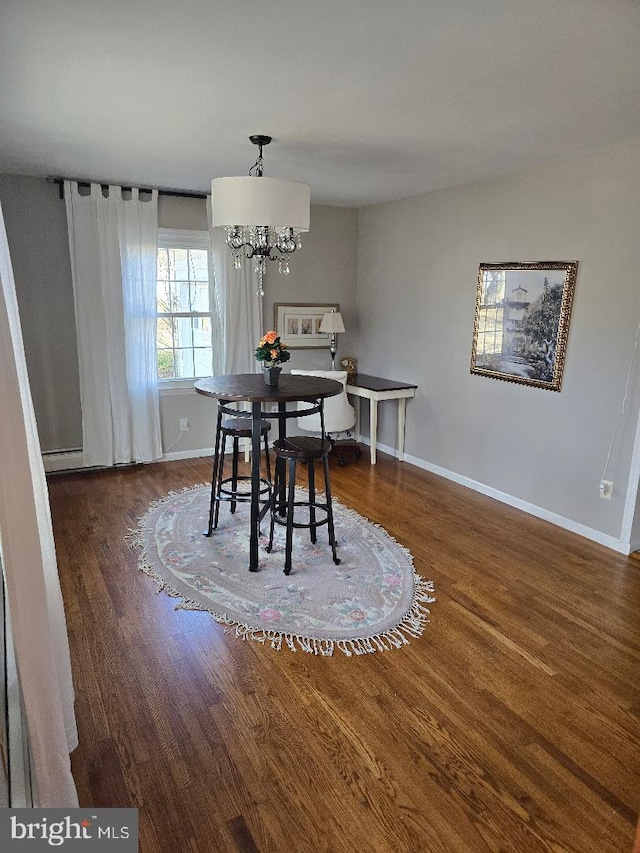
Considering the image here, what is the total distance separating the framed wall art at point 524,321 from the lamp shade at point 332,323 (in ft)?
4.68

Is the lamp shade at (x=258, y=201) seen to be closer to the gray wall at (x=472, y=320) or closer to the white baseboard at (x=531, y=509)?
the gray wall at (x=472, y=320)

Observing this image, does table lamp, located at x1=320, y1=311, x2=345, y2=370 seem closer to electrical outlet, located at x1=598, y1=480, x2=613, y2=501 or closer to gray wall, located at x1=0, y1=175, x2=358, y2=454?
gray wall, located at x1=0, y1=175, x2=358, y2=454

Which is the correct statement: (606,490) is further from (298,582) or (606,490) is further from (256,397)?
(256,397)

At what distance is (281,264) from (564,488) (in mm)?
3099

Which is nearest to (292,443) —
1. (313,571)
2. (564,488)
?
(313,571)

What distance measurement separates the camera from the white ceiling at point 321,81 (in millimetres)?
1676

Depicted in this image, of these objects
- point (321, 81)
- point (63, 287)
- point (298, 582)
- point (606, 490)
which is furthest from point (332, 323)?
point (321, 81)

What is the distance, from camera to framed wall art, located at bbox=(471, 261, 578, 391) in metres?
3.62

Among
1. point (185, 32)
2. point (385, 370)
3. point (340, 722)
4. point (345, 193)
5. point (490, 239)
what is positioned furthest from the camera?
point (385, 370)

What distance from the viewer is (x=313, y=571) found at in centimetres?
312

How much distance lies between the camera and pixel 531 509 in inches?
158

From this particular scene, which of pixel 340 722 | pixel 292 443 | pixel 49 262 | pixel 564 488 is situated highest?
pixel 49 262

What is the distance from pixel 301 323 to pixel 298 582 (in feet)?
10.4

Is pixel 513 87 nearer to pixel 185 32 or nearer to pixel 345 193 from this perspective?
pixel 185 32
